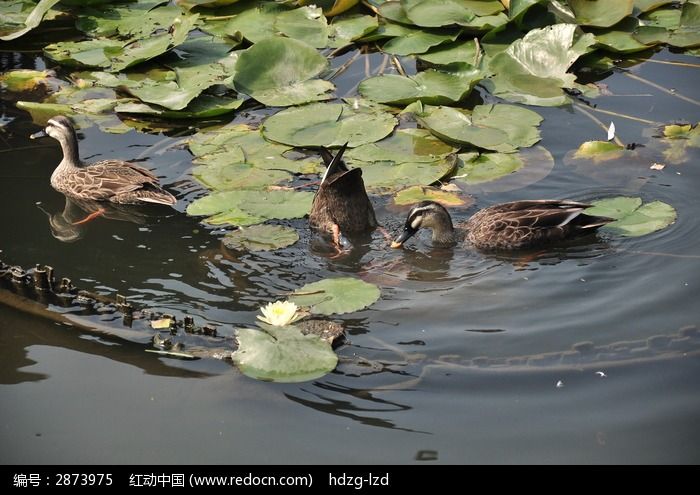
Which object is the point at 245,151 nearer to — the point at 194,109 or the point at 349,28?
the point at 194,109

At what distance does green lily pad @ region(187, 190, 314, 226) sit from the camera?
24.8 ft

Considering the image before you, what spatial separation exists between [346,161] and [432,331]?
8.25 feet

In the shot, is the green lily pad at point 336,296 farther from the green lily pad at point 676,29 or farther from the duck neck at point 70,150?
the green lily pad at point 676,29

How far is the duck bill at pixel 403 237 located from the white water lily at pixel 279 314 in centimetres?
172

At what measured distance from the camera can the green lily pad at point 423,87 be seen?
29.8 feet

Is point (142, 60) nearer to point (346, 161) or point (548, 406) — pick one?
point (346, 161)

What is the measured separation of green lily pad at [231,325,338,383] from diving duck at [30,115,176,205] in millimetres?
2440

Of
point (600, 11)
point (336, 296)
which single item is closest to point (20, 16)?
point (600, 11)

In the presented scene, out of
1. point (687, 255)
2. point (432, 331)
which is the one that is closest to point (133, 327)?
point (432, 331)

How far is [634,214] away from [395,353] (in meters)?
2.65

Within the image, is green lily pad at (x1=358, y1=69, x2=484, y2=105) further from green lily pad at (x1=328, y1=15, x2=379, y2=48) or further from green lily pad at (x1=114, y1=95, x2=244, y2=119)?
green lily pad at (x1=114, y1=95, x2=244, y2=119)

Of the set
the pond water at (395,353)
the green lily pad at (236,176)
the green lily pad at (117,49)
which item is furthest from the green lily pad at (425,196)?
the green lily pad at (117,49)

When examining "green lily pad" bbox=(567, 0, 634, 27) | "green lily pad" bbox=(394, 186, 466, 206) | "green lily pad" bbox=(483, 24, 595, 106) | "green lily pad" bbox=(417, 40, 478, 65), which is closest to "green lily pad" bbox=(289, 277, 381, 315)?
"green lily pad" bbox=(394, 186, 466, 206)
